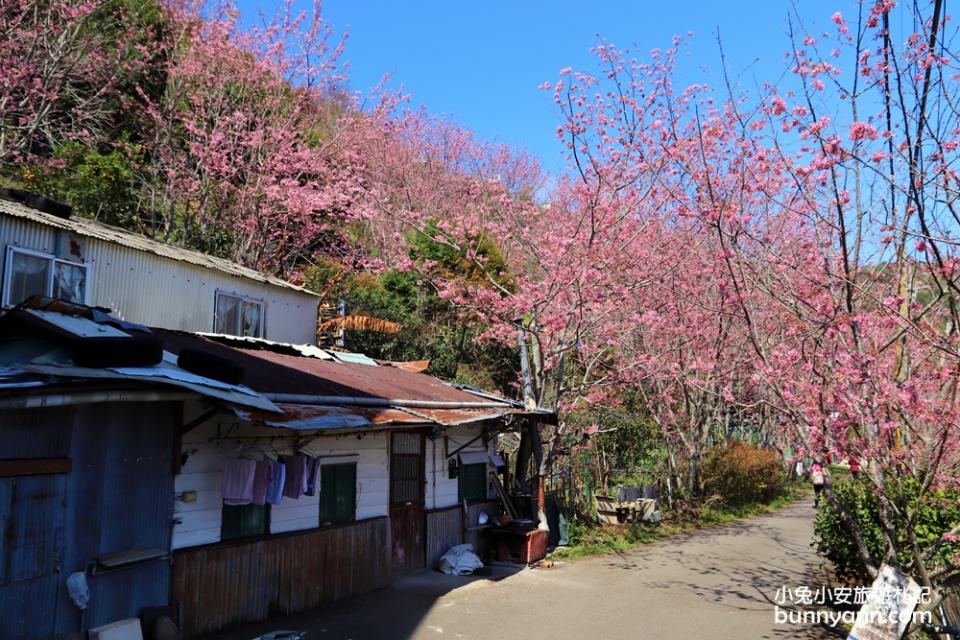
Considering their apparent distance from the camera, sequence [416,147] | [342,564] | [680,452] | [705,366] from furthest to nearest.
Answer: [416,147]
[680,452]
[705,366]
[342,564]

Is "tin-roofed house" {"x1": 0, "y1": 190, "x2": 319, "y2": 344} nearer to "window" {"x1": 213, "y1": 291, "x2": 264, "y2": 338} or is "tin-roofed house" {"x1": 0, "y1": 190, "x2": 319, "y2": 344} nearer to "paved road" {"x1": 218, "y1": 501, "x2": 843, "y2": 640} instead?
"window" {"x1": 213, "y1": 291, "x2": 264, "y2": 338}

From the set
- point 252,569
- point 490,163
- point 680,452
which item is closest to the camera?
point 252,569

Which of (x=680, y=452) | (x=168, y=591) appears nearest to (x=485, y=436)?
(x=168, y=591)

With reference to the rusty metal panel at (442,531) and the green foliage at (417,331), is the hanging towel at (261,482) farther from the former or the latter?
the green foliage at (417,331)

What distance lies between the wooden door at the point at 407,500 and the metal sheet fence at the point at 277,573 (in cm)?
42

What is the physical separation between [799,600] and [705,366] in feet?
26.7

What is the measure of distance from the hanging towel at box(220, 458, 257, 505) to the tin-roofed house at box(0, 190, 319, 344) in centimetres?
381

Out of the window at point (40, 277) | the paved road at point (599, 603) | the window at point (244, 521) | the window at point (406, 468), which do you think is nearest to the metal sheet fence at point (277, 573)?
the window at point (244, 521)

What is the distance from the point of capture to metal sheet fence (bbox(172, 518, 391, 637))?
26.5ft

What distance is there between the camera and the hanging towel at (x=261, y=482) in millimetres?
8797

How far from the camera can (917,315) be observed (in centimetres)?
772

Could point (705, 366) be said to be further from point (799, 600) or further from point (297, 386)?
point (297, 386)

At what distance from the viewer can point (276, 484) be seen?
900cm

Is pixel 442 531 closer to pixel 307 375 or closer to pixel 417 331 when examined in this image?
pixel 307 375
